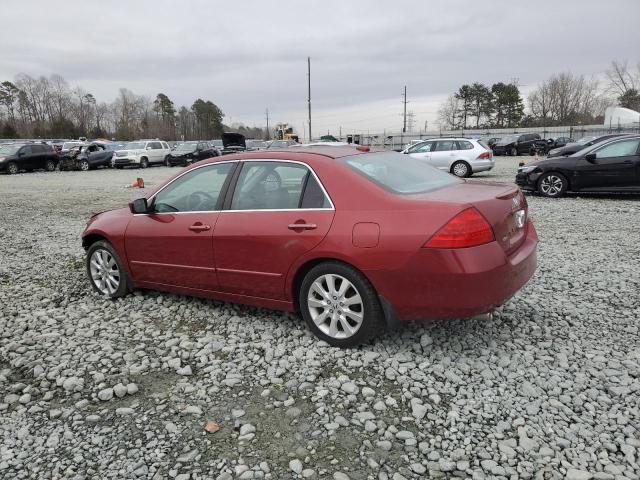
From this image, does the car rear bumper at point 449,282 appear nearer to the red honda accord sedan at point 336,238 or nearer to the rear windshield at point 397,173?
the red honda accord sedan at point 336,238

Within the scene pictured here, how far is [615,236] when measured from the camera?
7344 millimetres

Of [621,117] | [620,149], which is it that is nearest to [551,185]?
[620,149]

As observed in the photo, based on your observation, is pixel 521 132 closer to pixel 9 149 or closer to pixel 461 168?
pixel 461 168

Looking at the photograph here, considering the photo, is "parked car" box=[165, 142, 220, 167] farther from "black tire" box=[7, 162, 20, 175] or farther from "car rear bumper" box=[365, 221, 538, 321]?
"car rear bumper" box=[365, 221, 538, 321]

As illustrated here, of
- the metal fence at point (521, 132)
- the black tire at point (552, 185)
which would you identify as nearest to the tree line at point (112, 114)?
the metal fence at point (521, 132)

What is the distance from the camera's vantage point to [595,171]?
439 inches

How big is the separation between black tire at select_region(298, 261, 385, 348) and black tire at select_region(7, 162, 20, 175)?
2902 centimetres

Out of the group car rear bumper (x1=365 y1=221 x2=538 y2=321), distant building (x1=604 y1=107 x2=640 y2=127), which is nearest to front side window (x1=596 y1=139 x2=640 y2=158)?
car rear bumper (x1=365 y1=221 x2=538 y2=321)

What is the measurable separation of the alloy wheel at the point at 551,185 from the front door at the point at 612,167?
52 centimetres

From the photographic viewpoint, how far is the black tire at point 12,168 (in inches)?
1065

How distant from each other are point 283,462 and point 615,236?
22.1 feet

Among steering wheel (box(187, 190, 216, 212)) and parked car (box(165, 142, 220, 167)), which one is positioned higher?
parked car (box(165, 142, 220, 167))

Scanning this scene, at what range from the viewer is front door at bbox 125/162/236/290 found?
434 cm

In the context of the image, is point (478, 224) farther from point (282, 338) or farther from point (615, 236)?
point (615, 236)
